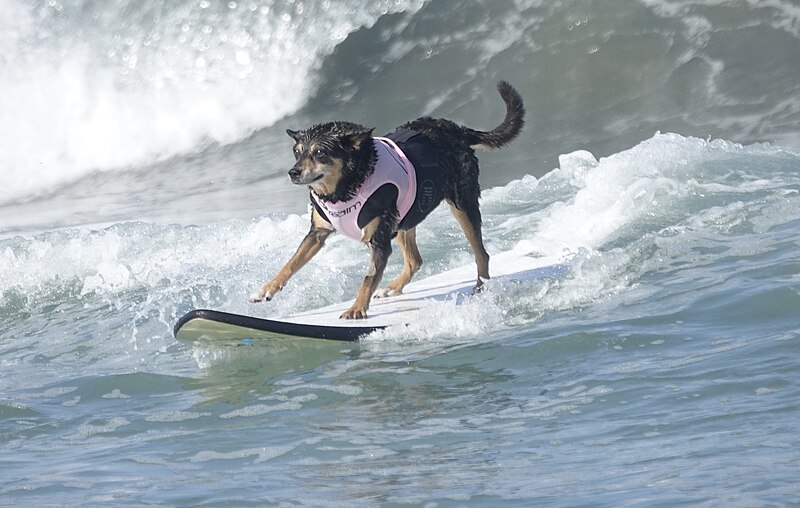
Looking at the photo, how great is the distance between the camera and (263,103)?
56.9 feet

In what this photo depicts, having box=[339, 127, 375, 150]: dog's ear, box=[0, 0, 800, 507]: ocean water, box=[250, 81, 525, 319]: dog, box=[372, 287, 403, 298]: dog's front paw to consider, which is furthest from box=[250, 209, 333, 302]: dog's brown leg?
box=[372, 287, 403, 298]: dog's front paw

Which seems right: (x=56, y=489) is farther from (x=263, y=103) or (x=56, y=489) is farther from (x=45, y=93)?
(x=45, y=93)

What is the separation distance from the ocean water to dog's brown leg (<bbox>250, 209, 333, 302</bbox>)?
41 centimetres

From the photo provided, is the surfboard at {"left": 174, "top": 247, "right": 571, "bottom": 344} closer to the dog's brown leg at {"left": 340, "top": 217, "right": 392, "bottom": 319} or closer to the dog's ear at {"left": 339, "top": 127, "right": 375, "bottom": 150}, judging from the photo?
the dog's brown leg at {"left": 340, "top": 217, "right": 392, "bottom": 319}

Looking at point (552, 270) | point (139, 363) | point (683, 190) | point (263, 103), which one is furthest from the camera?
point (263, 103)

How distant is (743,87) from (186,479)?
38.5 feet

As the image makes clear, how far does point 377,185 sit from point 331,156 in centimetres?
41

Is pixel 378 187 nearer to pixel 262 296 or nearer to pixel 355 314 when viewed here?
pixel 355 314

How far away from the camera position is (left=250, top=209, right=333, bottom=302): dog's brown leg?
7.68 m

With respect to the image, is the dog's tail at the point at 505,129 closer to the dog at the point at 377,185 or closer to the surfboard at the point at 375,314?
the dog at the point at 377,185

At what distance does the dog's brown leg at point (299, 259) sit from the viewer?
25.2 feet

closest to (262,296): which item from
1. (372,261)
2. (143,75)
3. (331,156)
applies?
(372,261)

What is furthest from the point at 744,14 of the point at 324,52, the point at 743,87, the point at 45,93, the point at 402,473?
the point at 402,473

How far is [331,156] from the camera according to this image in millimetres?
7547
